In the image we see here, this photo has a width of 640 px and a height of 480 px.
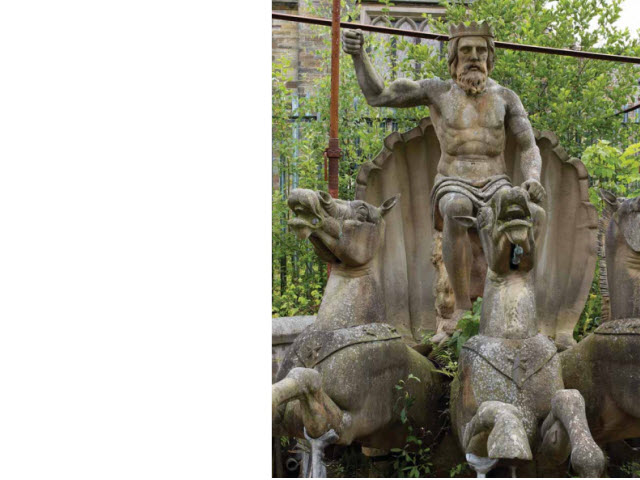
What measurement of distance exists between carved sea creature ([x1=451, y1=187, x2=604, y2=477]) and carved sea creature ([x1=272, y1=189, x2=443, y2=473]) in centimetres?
32

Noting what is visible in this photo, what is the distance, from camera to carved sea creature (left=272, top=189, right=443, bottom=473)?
4.07 meters

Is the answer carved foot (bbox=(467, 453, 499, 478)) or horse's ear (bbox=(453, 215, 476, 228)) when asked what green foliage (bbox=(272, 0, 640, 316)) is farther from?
carved foot (bbox=(467, 453, 499, 478))

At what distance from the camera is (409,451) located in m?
4.57

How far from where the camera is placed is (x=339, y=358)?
4176mm

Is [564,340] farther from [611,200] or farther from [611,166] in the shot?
[611,166]

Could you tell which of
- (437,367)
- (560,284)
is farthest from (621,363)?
(560,284)

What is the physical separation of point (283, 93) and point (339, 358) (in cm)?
549

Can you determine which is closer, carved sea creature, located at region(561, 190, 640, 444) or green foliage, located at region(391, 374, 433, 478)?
carved sea creature, located at region(561, 190, 640, 444)

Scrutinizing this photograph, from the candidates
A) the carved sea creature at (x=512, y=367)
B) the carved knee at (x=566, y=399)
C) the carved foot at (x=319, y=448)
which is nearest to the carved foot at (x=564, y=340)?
the carved sea creature at (x=512, y=367)

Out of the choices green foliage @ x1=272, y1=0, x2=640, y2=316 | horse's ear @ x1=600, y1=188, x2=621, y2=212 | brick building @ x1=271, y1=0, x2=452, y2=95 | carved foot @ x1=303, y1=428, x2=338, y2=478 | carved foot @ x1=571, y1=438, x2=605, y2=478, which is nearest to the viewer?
carved foot @ x1=571, y1=438, x2=605, y2=478

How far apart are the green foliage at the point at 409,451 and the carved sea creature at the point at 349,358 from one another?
3 centimetres

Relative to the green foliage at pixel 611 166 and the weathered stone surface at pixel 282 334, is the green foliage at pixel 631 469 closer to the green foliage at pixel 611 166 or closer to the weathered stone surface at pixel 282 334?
the weathered stone surface at pixel 282 334

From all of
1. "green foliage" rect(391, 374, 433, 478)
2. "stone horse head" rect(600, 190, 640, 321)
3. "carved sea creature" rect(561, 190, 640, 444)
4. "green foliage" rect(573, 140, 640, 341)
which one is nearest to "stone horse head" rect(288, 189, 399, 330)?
"green foliage" rect(391, 374, 433, 478)

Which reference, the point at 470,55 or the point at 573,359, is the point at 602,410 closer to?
the point at 573,359
